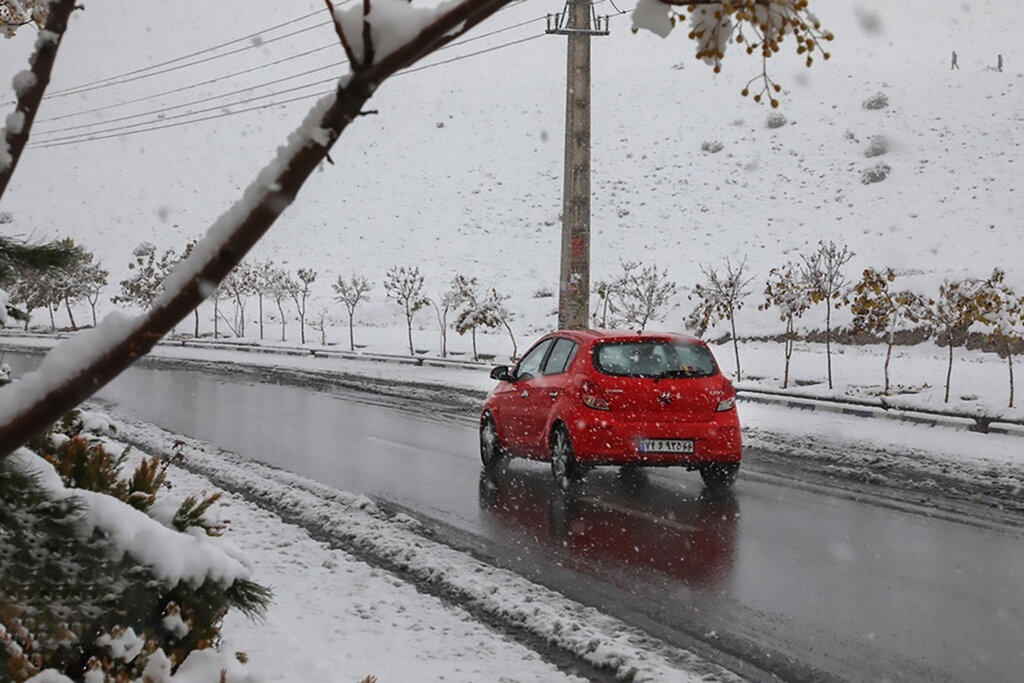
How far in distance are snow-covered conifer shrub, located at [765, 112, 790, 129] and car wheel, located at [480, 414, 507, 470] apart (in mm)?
69751

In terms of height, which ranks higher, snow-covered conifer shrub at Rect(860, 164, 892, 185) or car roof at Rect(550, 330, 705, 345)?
snow-covered conifer shrub at Rect(860, 164, 892, 185)

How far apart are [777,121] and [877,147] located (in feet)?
34.1

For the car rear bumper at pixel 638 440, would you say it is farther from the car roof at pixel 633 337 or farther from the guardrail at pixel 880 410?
the guardrail at pixel 880 410

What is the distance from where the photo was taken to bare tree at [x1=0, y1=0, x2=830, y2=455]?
3.64 ft

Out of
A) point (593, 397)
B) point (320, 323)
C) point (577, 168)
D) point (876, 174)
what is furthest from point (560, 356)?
point (876, 174)

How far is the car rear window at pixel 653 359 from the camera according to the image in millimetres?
9836

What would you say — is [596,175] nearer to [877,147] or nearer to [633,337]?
[877,147]

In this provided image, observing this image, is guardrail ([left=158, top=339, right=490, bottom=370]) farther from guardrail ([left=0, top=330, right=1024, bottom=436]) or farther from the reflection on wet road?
the reflection on wet road

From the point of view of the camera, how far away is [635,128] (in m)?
84.4

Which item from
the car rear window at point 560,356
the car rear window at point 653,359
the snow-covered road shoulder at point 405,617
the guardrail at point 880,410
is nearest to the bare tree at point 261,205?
the snow-covered road shoulder at point 405,617

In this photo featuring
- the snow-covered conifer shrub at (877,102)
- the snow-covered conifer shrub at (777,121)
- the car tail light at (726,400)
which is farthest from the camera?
the snow-covered conifer shrub at (777,121)

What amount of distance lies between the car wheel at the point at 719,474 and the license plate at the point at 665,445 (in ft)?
1.71

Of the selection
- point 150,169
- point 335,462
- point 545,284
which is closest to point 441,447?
point 335,462

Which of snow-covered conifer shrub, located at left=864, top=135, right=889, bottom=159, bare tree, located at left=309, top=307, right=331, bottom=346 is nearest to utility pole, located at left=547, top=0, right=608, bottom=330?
bare tree, located at left=309, top=307, right=331, bottom=346
